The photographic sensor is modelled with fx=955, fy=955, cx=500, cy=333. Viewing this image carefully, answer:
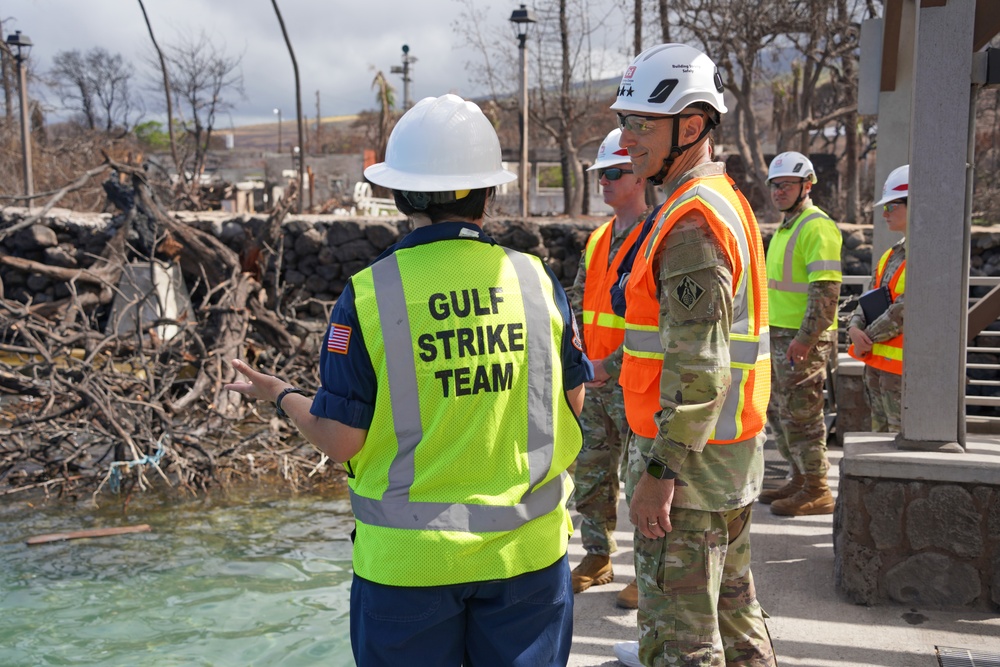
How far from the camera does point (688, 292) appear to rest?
100 inches

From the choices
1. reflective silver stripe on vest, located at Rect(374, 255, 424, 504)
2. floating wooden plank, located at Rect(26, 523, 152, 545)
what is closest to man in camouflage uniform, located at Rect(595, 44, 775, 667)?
reflective silver stripe on vest, located at Rect(374, 255, 424, 504)

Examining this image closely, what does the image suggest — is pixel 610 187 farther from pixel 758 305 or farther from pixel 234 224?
pixel 234 224

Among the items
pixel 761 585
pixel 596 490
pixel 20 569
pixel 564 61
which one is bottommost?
pixel 20 569

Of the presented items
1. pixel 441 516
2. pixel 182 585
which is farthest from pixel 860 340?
pixel 182 585

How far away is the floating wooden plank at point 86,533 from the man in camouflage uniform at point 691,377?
5.31 m

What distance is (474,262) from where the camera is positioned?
2.30 meters

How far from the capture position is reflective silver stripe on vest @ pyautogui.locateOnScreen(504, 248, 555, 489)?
234cm

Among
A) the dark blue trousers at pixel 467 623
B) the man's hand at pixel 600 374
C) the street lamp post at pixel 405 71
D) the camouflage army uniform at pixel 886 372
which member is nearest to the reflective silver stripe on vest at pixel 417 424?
the dark blue trousers at pixel 467 623

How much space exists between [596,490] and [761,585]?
0.91 metres

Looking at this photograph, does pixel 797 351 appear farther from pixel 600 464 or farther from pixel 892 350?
pixel 600 464

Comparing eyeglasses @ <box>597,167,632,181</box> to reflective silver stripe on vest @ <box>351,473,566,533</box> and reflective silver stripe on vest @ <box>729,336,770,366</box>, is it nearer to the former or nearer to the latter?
reflective silver stripe on vest @ <box>729,336,770,366</box>

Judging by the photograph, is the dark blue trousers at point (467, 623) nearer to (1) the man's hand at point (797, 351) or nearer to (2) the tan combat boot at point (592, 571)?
(2) the tan combat boot at point (592, 571)

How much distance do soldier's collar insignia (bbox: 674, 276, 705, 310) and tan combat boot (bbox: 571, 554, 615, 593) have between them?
2207mm

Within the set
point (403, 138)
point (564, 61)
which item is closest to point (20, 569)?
point (403, 138)
